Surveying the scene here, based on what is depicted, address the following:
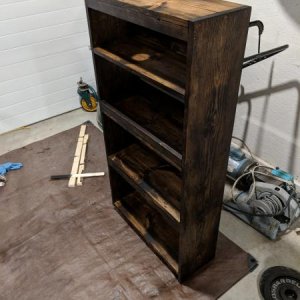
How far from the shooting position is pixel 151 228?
178cm

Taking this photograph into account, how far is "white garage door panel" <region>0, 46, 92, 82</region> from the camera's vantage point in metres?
2.57

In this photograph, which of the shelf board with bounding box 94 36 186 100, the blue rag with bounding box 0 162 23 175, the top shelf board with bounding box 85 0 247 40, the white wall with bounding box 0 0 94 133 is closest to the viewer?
the top shelf board with bounding box 85 0 247 40

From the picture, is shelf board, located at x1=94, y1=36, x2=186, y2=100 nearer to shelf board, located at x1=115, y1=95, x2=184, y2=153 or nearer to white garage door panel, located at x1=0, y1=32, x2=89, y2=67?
shelf board, located at x1=115, y1=95, x2=184, y2=153

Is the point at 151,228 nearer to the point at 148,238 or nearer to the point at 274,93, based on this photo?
the point at 148,238

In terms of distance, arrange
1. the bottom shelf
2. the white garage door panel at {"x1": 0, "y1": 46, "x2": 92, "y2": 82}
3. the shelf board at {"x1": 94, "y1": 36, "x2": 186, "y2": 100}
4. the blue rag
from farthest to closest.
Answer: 1. the white garage door panel at {"x1": 0, "y1": 46, "x2": 92, "y2": 82}
2. the blue rag
3. the bottom shelf
4. the shelf board at {"x1": 94, "y1": 36, "x2": 186, "y2": 100}

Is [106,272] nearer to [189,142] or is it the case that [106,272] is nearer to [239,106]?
[189,142]

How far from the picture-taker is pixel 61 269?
1.66 meters

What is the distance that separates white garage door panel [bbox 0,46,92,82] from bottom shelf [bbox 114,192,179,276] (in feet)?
4.85

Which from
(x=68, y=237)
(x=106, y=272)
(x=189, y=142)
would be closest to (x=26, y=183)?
(x=68, y=237)

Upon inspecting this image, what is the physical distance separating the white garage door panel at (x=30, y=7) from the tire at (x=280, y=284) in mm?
2457

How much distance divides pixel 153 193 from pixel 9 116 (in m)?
1.84

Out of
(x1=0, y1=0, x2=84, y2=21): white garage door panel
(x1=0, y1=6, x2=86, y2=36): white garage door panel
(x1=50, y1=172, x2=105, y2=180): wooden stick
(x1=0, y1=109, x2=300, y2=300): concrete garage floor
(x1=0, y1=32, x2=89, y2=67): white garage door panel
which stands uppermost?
(x1=0, y1=0, x2=84, y2=21): white garage door panel

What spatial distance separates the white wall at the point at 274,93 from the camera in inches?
66.2

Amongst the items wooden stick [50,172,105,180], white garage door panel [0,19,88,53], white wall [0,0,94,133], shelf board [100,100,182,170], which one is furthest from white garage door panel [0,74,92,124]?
shelf board [100,100,182,170]
